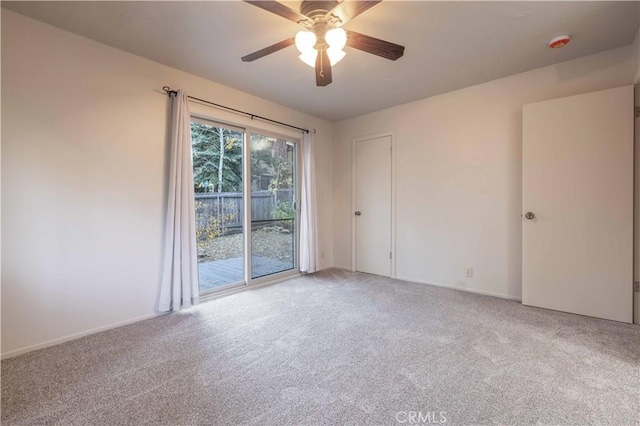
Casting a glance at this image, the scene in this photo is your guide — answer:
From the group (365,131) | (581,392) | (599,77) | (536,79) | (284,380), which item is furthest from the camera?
(365,131)

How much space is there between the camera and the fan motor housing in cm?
178

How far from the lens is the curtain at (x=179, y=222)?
9.00 feet

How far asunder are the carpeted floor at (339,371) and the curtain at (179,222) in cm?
23

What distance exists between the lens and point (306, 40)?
188 centimetres

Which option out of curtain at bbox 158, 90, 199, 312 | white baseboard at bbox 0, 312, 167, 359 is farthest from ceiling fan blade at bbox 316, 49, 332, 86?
white baseboard at bbox 0, 312, 167, 359

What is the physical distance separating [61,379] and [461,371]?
2.54 m

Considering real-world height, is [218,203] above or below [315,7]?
below

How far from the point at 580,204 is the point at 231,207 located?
3638 mm

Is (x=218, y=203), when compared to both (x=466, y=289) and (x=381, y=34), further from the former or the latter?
(x=466, y=289)

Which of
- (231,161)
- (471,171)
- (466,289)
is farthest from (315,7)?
→ (466,289)

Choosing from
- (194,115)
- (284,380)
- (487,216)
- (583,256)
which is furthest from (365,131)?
(284,380)

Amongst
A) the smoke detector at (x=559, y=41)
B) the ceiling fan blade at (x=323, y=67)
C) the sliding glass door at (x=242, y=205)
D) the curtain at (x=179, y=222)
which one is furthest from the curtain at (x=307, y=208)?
the smoke detector at (x=559, y=41)

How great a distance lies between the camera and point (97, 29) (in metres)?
2.25

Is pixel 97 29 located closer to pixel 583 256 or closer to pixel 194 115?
pixel 194 115
